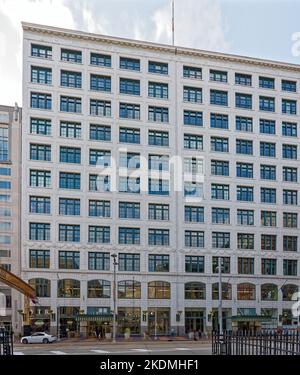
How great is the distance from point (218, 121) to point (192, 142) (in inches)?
195

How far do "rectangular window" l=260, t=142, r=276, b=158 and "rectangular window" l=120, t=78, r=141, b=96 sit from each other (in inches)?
721

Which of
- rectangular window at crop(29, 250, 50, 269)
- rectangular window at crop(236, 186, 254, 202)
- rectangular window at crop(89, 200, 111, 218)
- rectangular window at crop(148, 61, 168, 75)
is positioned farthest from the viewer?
rectangular window at crop(236, 186, 254, 202)

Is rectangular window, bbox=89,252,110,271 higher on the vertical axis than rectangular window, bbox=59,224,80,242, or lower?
lower

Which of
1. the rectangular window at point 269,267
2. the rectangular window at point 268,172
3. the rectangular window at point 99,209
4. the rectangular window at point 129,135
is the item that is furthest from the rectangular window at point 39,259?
the rectangular window at point 268,172

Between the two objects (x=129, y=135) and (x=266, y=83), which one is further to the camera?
(x=266, y=83)

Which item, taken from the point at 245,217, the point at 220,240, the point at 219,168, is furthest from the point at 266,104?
the point at 220,240

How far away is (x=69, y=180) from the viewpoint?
67.5 m

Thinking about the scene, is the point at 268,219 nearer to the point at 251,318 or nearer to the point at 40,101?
the point at 251,318

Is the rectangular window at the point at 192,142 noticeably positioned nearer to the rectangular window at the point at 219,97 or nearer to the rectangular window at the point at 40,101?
the rectangular window at the point at 219,97

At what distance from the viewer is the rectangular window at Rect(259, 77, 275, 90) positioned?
76.6 m

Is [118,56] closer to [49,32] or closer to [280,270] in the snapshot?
[49,32]

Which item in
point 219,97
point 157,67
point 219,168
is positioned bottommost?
point 219,168

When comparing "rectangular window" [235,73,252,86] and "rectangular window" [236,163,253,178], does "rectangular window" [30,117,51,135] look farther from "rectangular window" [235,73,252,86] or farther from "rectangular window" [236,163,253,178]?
"rectangular window" [235,73,252,86]

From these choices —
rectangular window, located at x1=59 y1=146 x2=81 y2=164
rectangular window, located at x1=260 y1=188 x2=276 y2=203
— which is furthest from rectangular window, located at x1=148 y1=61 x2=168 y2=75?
rectangular window, located at x1=260 y1=188 x2=276 y2=203
